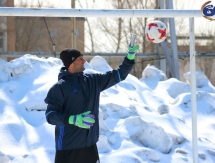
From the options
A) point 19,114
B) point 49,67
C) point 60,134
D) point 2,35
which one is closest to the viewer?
point 60,134

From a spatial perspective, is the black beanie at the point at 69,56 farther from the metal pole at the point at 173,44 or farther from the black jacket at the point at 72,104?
the metal pole at the point at 173,44

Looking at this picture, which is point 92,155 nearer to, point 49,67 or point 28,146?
point 28,146

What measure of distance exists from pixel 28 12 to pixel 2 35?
24811mm

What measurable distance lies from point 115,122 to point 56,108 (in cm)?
310

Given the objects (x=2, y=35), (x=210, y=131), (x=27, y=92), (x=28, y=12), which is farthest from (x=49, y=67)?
(x=2, y=35)

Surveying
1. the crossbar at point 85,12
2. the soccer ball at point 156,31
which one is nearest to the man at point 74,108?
the crossbar at point 85,12

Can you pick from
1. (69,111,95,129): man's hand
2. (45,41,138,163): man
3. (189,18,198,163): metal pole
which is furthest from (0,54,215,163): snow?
(69,111,95,129): man's hand

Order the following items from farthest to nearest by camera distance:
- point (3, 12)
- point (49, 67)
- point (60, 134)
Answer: point (49, 67) < point (3, 12) < point (60, 134)

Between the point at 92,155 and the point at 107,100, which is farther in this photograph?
the point at 107,100

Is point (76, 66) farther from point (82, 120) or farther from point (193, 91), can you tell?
point (193, 91)

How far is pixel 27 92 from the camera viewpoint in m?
6.86

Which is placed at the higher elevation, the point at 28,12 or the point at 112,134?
the point at 28,12

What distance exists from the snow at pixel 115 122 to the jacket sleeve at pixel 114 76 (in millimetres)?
1934
